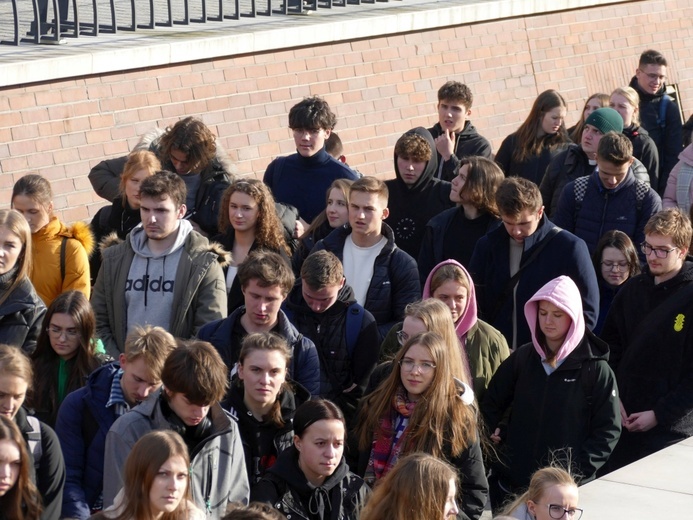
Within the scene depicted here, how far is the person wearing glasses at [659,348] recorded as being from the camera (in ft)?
23.7

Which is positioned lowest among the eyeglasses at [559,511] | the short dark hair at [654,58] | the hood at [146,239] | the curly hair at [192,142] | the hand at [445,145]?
the eyeglasses at [559,511]

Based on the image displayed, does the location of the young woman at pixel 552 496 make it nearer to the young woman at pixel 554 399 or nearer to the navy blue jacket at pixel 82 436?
the young woman at pixel 554 399

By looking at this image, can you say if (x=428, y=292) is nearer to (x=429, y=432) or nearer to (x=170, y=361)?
(x=429, y=432)

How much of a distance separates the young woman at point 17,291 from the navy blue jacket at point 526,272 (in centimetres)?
259

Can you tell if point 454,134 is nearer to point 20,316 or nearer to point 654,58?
point 654,58

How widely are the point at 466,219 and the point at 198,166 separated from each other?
1.71 meters

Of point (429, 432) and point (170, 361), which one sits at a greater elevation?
point (170, 361)

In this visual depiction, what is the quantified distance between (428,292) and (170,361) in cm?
201

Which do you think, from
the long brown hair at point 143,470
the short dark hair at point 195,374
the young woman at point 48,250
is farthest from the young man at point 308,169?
the long brown hair at point 143,470

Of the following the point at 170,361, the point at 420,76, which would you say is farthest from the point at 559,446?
the point at 420,76

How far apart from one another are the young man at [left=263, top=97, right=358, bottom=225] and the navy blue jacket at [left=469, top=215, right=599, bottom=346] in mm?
1544

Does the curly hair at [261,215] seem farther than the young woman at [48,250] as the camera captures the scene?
Yes

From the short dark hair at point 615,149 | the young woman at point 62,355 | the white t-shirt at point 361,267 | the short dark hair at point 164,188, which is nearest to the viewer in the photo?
the young woman at point 62,355

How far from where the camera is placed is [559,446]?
6.56 metres
